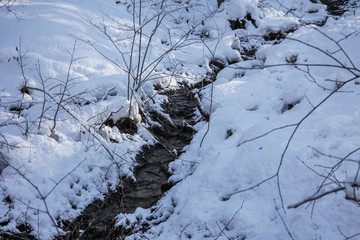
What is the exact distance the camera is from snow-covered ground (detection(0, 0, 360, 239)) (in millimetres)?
2680

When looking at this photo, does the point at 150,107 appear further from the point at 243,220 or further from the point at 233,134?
the point at 243,220

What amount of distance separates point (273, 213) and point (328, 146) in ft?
3.15

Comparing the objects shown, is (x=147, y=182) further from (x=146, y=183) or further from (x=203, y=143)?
(x=203, y=143)

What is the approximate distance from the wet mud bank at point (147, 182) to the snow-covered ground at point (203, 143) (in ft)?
0.44

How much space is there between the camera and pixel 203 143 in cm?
459

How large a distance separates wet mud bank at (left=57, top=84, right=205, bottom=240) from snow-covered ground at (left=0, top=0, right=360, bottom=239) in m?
0.14

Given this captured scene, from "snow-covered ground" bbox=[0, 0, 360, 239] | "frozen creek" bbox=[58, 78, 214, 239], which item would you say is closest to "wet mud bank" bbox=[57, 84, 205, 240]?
"frozen creek" bbox=[58, 78, 214, 239]

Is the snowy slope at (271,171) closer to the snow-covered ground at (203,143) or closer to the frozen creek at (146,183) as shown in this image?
the snow-covered ground at (203,143)

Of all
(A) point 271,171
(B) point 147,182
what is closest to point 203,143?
(B) point 147,182

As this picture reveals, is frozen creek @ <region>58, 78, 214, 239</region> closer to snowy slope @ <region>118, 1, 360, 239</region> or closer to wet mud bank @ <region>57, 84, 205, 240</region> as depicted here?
wet mud bank @ <region>57, 84, 205, 240</region>

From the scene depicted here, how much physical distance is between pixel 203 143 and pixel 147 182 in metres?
1.08

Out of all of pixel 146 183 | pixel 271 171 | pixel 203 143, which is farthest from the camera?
pixel 203 143

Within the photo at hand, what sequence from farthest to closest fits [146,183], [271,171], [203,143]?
[203,143] → [146,183] → [271,171]

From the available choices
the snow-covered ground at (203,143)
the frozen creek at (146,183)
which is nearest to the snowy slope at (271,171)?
the snow-covered ground at (203,143)
